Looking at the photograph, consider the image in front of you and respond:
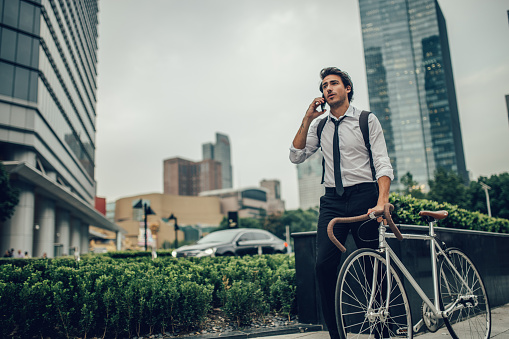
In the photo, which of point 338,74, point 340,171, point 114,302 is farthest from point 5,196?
point 340,171

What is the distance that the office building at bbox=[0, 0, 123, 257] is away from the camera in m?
28.9

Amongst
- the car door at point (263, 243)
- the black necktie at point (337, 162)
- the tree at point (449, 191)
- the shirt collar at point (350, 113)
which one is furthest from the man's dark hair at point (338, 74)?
the tree at point (449, 191)

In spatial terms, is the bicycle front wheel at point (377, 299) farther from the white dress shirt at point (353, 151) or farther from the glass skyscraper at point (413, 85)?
the glass skyscraper at point (413, 85)

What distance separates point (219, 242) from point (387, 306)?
10934mm

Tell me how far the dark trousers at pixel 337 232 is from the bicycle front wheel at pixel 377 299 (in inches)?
6.0

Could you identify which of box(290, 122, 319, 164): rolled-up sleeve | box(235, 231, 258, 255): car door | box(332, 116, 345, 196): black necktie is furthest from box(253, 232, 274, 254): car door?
box(332, 116, 345, 196): black necktie

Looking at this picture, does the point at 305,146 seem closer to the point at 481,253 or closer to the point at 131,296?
the point at 131,296

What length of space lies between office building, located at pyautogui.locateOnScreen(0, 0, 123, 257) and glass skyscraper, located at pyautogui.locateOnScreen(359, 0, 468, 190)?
114461 mm

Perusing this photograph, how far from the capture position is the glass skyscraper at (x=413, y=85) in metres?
143

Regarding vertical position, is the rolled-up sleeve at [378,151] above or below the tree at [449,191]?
below

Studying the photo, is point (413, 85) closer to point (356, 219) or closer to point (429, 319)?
point (429, 319)

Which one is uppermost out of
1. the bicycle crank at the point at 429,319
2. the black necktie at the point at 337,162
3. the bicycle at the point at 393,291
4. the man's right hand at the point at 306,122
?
the man's right hand at the point at 306,122

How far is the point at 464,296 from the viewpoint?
3.62m

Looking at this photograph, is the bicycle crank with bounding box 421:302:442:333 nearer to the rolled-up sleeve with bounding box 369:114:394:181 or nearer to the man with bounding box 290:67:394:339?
the man with bounding box 290:67:394:339
